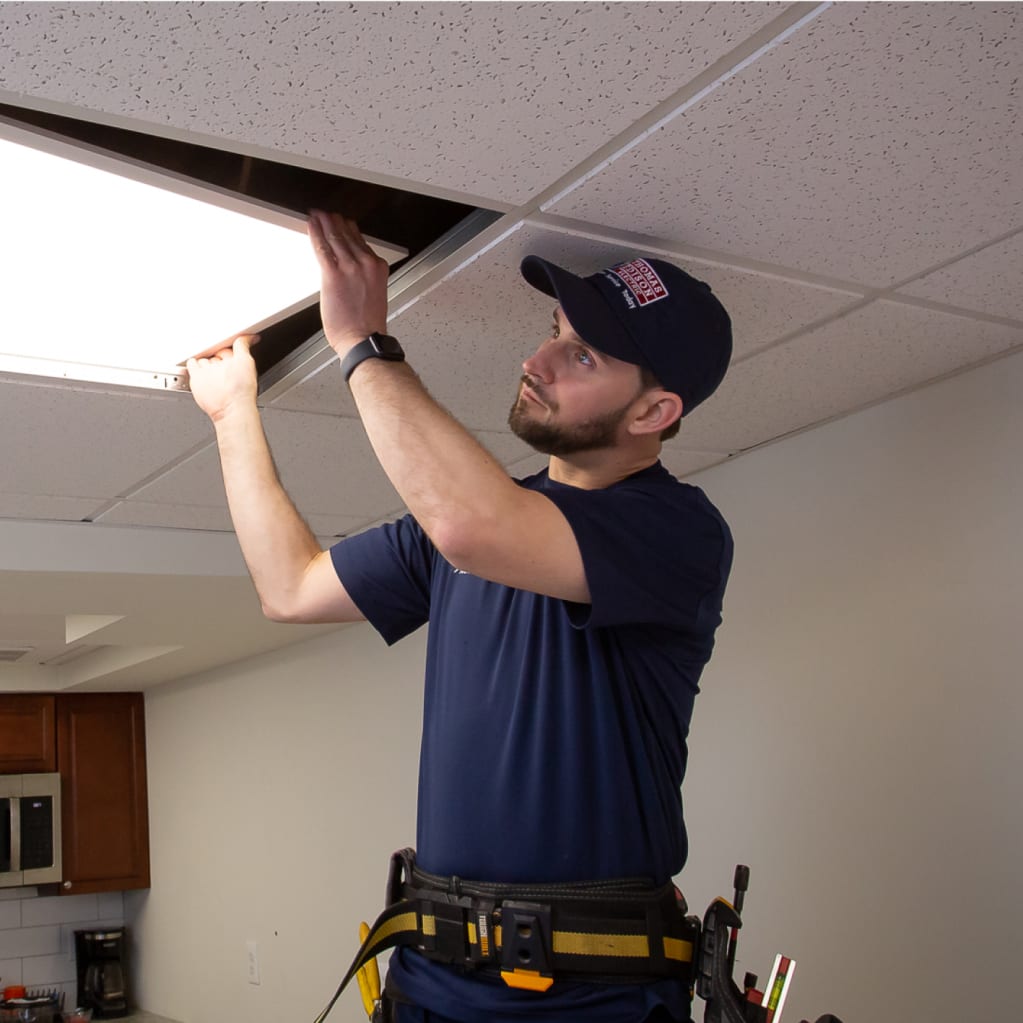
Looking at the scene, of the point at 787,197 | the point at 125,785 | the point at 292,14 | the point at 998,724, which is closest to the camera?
the point at 292,14

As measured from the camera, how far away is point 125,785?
4.88m

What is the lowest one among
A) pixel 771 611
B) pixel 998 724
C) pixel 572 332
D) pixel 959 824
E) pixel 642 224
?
pixel 959 824

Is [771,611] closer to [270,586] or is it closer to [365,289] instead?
[270,586]

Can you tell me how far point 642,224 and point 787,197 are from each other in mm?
154

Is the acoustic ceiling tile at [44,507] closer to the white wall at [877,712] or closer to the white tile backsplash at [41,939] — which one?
the white wall at [877,712]

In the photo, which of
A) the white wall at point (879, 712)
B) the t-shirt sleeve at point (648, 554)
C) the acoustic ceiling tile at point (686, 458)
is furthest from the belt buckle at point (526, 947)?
the acoustic ceiling tile at point (686, 458)

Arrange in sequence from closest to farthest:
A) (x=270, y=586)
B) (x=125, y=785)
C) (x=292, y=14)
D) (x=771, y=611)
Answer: (x=292, y=14)
(x=270, y=586)
(x=771, y=611)
(x=125, y=785)

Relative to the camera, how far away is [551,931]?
113 cm

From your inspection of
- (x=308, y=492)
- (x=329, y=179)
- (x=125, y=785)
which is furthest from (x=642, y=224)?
(x=125, y=785)

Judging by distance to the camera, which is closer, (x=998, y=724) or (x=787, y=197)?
(x=787, y=197)

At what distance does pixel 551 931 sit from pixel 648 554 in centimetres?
38

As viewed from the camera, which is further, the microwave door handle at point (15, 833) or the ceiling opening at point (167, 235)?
the microwave door handle at point (15, 833)

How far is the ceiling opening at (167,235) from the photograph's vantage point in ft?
3.69

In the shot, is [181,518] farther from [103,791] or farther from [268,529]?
[103,791]
